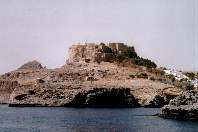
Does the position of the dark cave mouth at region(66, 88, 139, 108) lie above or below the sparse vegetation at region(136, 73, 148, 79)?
below

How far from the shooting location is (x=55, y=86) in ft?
483

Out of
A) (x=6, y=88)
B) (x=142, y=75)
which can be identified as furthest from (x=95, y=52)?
(x=6, y=88)

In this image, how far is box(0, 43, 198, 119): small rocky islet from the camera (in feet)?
458

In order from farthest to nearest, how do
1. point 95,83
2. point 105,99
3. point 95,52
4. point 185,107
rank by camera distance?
point 95,52, point 95,83, point 105,99, point 185,107

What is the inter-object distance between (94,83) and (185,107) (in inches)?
2919

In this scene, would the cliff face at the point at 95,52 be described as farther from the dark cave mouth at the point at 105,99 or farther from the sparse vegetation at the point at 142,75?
the dark cave mouth at the point at 105,99

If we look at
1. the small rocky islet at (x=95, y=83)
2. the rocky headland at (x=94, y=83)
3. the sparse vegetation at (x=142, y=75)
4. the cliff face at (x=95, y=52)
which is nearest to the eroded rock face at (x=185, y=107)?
the small rocky islet at (x=95, y=83)

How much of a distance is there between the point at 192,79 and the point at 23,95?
73943 millimetres

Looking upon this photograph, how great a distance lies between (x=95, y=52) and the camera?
18625 cm

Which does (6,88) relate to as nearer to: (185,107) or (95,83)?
(95,83)

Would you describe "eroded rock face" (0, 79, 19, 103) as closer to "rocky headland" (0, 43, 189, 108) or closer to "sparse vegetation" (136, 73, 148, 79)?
"rocky headland" (0, 43, 189, 108)

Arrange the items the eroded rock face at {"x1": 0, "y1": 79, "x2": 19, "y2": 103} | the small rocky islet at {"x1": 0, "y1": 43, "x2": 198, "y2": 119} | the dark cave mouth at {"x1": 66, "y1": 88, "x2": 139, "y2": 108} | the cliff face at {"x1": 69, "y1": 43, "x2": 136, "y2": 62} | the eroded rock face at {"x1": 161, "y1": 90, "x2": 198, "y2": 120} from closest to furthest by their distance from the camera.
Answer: the eroded rock face at {"x1": 161, "y1": 90, "x2": 198, "y2": 120}, the dark cave mouth at {"x1": 66, "y1": 88, "x2": 139, "y2": 108}, the small rocky islet at {"x1": 0, "y1": 43, "x2": 198, "y2": 119}, the eroded rock face at {"x1": 0, "y1": 79, "x2": 19, "y2": 103}, the cliff face at {"x1": 69, "y1": 43, "x2": 136, "y2": 62}

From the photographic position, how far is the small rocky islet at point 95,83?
139750 mm

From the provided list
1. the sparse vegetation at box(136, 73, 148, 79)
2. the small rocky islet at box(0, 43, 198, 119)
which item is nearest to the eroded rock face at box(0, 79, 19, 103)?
the small rocky islet at box(0, 43, 198, 119)
